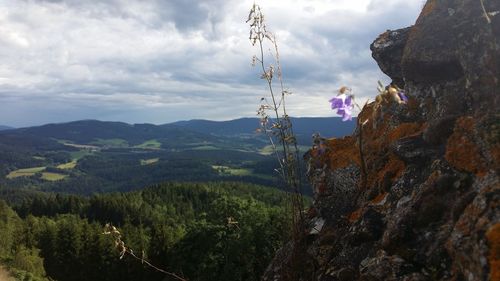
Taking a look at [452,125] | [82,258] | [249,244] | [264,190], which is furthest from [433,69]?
[264,190]

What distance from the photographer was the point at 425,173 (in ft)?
27.1

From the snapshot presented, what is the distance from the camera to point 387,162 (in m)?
9.95

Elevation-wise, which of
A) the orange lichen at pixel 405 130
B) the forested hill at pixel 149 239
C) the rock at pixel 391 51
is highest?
the rock at pixel 391 51

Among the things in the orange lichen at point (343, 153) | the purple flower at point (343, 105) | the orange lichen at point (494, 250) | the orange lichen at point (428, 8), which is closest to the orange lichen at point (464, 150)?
the orange lichen at point (494, 250)

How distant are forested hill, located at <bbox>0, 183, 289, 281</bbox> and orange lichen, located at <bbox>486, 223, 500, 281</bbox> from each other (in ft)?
7.45

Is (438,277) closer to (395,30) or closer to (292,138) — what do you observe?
(292,138)

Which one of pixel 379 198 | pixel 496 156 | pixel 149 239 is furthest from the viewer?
pixel 149 239

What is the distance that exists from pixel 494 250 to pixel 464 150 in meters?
2.60

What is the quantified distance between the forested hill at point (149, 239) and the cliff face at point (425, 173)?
1.42m

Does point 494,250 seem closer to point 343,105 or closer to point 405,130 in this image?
point 343,105

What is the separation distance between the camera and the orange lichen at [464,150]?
258 inches

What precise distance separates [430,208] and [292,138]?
2898mm

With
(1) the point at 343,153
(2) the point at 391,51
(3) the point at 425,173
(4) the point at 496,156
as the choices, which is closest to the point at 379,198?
(3) the point at 425,173

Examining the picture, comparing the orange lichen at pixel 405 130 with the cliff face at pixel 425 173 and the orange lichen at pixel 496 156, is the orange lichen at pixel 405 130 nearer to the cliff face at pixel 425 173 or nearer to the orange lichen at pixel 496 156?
the cliff face at pixel 425 173
